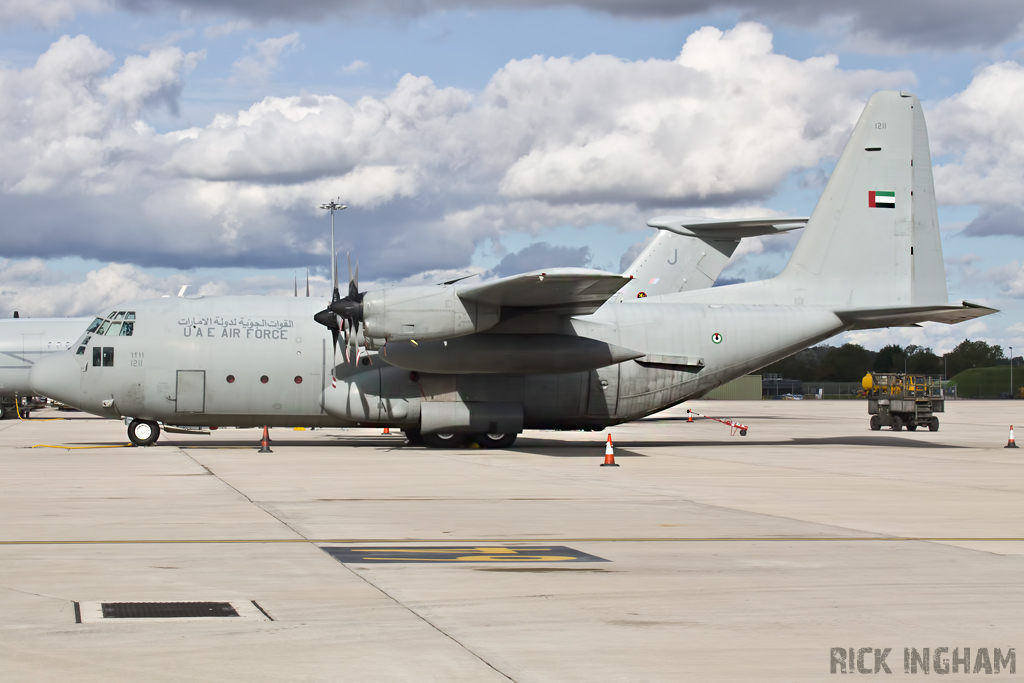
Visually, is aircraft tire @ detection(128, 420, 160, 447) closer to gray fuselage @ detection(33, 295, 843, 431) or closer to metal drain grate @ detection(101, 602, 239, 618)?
gray fuselage @ detection(33, 295, 843, 431)

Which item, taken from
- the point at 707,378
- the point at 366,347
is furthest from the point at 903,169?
the point at 366,347

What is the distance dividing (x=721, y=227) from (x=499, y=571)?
94.4 feet

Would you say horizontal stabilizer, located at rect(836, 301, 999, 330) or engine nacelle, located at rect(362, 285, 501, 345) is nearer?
engine nacelle, located at rect(362, 285, 501, 345)

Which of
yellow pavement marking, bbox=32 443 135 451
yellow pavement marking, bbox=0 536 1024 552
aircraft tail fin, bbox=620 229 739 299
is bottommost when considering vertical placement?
yellow pavement marking, bbox=0 536 1024 552

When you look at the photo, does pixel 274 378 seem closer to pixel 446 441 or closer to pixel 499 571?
pixel 446 441

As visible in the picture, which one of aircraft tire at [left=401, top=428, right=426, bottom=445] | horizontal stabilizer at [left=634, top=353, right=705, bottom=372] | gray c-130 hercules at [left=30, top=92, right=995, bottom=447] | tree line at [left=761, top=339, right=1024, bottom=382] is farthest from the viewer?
tree line at [left=761, top=339, right=1024, bottom=382]

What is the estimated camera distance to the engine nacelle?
25.1 meters

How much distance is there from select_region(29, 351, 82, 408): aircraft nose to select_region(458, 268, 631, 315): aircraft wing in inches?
419

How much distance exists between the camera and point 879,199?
98.4 ft

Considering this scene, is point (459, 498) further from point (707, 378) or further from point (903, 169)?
point (903, 169)

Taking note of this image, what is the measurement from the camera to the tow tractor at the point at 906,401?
4128cm

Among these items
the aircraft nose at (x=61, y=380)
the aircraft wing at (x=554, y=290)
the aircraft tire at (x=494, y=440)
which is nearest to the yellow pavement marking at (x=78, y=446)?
the aircraft nose at (x=61, y=380)

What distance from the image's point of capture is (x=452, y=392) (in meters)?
27.4

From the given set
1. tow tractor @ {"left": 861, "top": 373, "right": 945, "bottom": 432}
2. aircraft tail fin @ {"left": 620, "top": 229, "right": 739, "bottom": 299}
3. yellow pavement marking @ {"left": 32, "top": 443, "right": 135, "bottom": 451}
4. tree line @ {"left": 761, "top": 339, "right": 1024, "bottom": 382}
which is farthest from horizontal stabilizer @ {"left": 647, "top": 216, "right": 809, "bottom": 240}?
tree line @ {"left": 761, "top": 339, "right": 1024, "bottom": 382}
